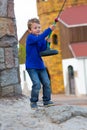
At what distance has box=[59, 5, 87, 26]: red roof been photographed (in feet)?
106

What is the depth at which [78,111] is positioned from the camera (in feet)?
21.1

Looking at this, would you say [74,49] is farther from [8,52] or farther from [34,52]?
[34,52]

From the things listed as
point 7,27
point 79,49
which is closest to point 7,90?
point 7,27

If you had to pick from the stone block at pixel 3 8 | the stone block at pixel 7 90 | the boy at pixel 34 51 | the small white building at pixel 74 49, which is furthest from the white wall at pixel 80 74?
the boy at pixel 34 51

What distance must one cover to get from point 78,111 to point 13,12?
253 centimetres

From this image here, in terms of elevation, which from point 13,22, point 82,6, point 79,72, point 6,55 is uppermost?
point 82,6

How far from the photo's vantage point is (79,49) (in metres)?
30.9

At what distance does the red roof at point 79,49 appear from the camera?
99.2 feet

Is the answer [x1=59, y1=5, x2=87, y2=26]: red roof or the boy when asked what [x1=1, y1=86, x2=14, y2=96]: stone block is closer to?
the boy

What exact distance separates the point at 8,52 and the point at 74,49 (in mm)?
23784

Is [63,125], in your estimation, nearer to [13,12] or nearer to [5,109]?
[5,109]

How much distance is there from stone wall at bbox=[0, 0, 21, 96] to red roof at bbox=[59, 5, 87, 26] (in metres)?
24.3

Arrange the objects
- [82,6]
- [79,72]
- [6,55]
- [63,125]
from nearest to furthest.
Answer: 1. [63,125]
2. [6,55]
3. [79,72]
4. [82,6]

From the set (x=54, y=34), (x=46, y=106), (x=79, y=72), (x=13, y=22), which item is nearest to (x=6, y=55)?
(x=13, y=22)
